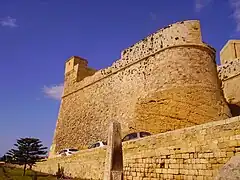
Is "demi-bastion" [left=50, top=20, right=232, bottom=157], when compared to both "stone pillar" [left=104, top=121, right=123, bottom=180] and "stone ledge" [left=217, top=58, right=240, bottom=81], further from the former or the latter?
"stone pillar" [left=104, top=121, right=123, bottom=180]

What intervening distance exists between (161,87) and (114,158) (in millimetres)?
7925

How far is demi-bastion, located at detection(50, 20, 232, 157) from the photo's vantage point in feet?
49.5

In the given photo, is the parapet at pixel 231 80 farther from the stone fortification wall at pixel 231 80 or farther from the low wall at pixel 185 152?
the low wall at pixel 185 152

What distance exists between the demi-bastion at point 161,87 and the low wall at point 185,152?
5.59m

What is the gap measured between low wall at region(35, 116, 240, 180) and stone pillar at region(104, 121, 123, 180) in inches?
29.0

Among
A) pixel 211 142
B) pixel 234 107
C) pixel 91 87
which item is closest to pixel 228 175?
pixel 211 142

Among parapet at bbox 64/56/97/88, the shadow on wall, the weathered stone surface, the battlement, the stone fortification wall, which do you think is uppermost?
parapet at bbox 64/56/97/88

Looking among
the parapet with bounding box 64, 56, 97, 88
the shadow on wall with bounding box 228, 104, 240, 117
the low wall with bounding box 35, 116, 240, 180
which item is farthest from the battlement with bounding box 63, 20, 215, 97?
the low wall with bounding box 35, 116, 240, 180

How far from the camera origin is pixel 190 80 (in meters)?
15.7

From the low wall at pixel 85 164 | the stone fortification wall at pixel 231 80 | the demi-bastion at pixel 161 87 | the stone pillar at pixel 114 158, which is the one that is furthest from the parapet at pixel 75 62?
the stone pillar at pixel 114 158

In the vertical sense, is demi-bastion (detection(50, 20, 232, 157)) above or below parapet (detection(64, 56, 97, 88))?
below

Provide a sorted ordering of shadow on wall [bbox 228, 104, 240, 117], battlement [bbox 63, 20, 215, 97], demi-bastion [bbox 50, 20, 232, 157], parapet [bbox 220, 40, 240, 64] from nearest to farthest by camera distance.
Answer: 1. demi-bastion [bbox 50, 20, 232, 157]
2. battlement [bbox 63, 20, 215, 97]
3. shadow on wall [bbox 228, 104, 240, 117]
4. parapet [bbox 220, 40, 240, 64]

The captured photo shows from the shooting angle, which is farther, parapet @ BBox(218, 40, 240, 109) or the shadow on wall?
parapet @ BBox(218, 40, 240, 109)

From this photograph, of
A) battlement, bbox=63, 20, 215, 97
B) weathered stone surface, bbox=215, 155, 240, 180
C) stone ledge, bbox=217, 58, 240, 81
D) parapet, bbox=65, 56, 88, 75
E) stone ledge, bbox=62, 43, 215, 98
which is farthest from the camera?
parapet, bbox=65, 56, 88, 75
